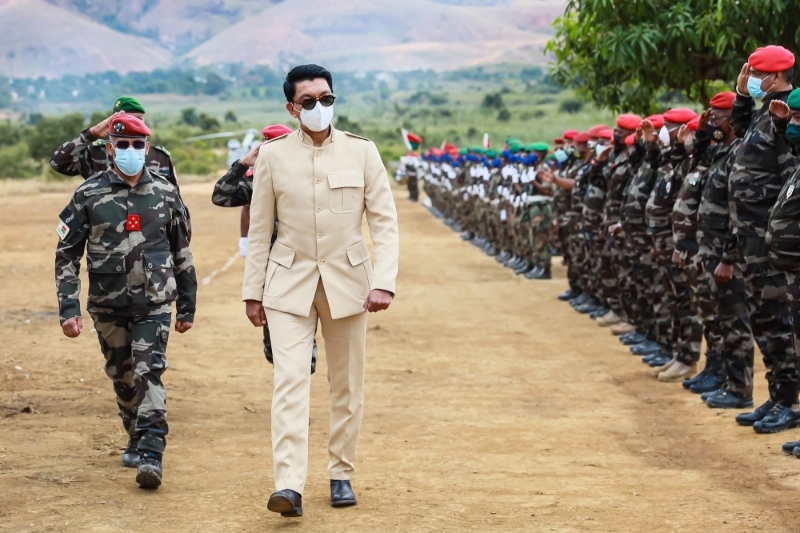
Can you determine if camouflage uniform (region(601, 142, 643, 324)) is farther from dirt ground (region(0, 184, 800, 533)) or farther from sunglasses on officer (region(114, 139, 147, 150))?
sunglasses on officer (region(114, 139, 147, 150))

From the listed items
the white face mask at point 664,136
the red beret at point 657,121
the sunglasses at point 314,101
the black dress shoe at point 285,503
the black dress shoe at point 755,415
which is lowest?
the black dress shoe at point 755,415

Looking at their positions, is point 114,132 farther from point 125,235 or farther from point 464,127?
point 464,127

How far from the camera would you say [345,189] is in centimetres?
632

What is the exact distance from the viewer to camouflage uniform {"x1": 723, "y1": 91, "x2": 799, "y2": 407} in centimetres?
806

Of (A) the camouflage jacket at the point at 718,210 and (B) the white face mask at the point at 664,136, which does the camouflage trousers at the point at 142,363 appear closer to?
(A) the camouflage jacket at the point at 718,210

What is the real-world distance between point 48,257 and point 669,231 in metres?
14.3

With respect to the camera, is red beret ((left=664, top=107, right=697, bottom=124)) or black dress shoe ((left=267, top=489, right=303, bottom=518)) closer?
black dress shoe ((left=267, top=489, right=303, bottom=518))

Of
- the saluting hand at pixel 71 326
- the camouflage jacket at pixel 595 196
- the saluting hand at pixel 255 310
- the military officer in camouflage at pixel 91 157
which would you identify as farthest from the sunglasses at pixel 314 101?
the camouflage jacket at pixel 595 196

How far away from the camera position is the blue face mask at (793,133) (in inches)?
284

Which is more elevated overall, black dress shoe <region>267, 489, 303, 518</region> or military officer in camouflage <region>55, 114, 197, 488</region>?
military officer in camouflage <region>55, 114, 197, 488</region>

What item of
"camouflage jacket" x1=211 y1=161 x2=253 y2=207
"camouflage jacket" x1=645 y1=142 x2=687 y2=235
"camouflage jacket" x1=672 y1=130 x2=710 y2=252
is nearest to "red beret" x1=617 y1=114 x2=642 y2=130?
"camouflage jacket" x1=645 y1=142 x2=687 y2=235

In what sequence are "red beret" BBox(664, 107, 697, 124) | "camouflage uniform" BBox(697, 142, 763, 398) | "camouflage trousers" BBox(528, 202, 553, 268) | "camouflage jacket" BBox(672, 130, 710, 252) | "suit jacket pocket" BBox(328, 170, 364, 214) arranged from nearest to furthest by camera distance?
"suit jacket pocket" BBox(328, 170, 364, 214) < "camouflage uniform" BBox(697, 142, 763, 398) < "camouflage jacket" BBox(672, 130, 710, 252) < "red beret" BBox(664, 107, 697, 124) < "camouflage trousers" BBox(528, 202, 553, 268)

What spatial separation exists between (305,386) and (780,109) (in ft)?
10.8

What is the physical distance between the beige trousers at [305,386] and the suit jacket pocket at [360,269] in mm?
148
